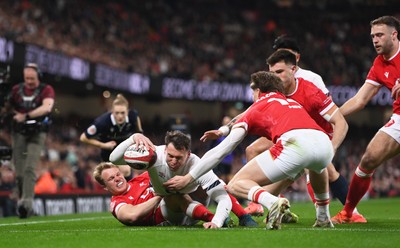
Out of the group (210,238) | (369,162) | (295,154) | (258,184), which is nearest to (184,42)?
(369,162)

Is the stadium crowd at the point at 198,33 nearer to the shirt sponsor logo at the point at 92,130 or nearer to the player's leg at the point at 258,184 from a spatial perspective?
the shirt sponsor logo at the point at 92,130

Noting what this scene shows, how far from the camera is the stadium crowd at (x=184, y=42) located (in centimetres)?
2167

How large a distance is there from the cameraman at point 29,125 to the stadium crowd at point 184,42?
382 centimetres

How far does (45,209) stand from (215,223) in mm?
8125

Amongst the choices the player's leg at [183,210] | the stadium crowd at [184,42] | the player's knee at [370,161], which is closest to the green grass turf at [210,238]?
the player's leg at [183,210]

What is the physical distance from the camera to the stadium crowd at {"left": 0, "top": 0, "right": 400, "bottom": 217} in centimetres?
2167

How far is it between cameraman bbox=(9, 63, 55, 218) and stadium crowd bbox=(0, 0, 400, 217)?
382cm

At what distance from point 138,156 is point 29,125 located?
17.6ft

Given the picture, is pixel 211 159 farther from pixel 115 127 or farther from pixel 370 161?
pixel 115 127

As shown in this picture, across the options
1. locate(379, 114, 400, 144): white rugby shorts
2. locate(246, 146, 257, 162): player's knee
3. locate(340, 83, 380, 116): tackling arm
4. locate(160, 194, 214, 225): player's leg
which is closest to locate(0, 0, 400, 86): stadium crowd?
locate(246, 146, 257, 162): player's knee

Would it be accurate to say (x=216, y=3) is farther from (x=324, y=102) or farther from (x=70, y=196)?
(x=324, y=102)

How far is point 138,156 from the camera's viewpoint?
299 inches

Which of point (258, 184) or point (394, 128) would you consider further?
point (394, 128)

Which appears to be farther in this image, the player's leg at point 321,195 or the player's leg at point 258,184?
the player's leg at point 321,195
